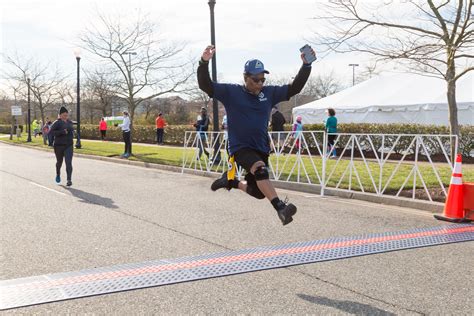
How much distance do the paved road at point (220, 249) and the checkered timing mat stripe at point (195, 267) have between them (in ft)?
0.55

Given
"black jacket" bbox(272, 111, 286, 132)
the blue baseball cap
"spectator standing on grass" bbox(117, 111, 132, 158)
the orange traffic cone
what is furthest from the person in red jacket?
the blue baseball cap

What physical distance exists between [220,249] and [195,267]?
768 millimetres

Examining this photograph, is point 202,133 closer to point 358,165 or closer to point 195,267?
point 358,165

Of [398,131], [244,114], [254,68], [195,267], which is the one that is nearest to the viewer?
[195,267]

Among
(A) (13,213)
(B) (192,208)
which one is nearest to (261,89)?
(B) (192,208)

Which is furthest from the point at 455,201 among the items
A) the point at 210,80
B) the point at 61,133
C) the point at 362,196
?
the point at 61,133

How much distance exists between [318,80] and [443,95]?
5342 cm

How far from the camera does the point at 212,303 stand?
12.5 feet

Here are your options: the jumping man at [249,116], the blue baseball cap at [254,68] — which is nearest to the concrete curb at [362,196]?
the jumping man at [249,116]

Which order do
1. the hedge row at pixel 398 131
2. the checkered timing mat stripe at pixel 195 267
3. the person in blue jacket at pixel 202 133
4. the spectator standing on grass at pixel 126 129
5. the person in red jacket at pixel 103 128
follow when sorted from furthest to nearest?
the person in red jacket at pixel 103 128 < the spectator standing on grass at pixel 126 129 < the hedge row at pixel 398 131 < the person in blue jacket at pixel 202 133 < the checkered timing mat stripe at pixel 195 267

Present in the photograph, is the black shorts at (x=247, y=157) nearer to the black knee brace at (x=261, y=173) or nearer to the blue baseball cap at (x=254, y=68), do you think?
the black knee brace at (x=261, y=173)

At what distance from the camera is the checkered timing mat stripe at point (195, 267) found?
4.09 m

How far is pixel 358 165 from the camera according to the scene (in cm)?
1345

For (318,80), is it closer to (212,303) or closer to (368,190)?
(368,190)
